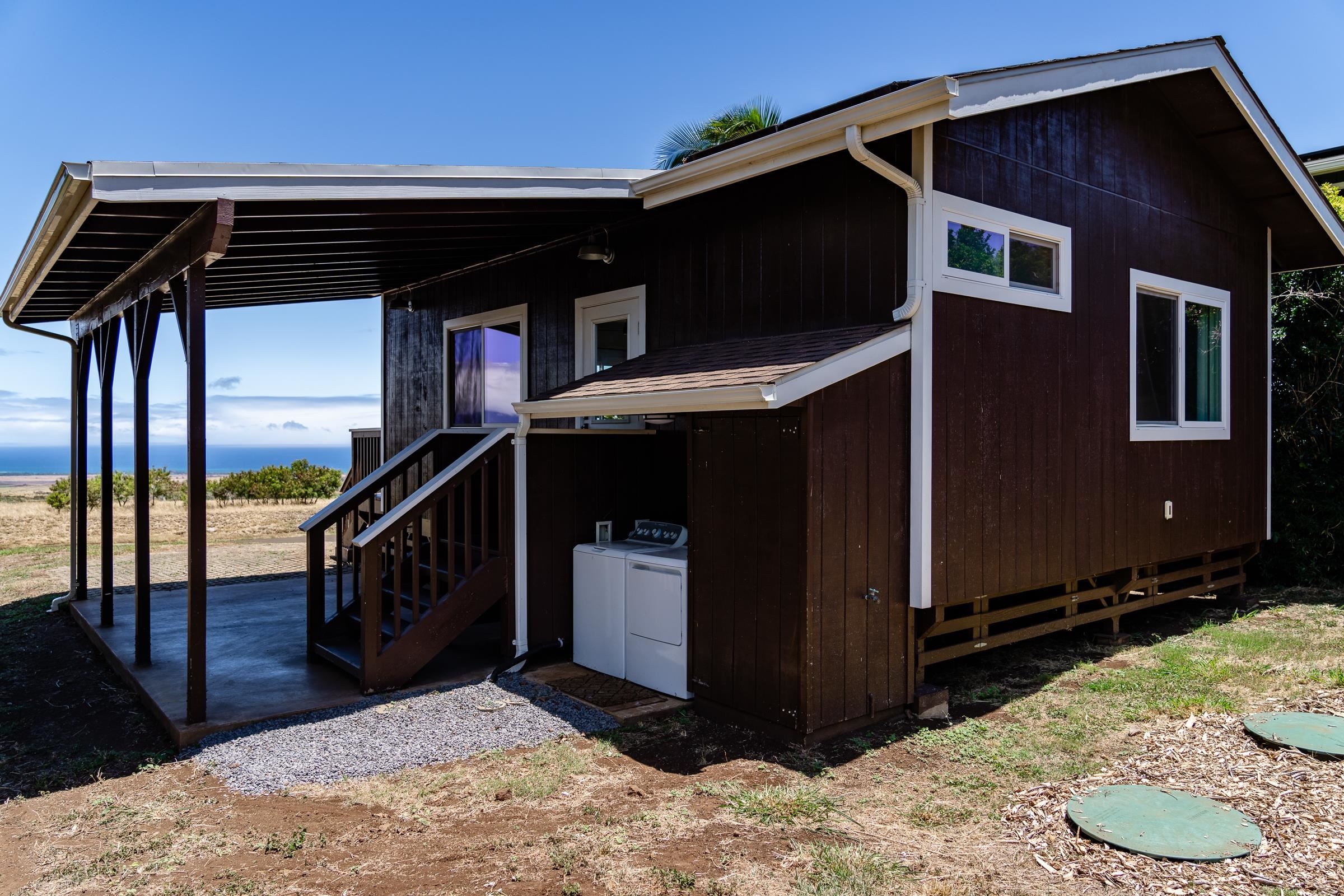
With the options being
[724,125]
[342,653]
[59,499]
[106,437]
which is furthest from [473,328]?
[59,499]

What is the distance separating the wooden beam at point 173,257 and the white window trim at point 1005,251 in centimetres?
353

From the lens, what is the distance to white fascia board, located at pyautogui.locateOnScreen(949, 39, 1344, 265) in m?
4.16

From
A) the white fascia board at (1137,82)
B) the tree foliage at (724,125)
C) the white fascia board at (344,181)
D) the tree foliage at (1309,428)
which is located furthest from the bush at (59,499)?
the tree foliage at (1309,428)

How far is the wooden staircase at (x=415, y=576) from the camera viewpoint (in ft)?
15.5

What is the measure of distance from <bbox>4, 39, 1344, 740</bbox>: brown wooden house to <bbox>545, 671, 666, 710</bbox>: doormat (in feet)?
0.98

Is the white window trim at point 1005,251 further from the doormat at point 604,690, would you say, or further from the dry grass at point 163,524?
the dry grass at point 163,524

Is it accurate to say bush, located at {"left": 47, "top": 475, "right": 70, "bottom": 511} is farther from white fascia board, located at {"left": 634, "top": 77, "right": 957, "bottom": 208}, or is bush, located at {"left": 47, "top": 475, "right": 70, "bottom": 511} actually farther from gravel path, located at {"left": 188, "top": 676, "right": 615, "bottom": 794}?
white fascia board, located at {"left": 634, "top": 77, "right": 957, "bottom": 208}

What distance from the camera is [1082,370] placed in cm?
548

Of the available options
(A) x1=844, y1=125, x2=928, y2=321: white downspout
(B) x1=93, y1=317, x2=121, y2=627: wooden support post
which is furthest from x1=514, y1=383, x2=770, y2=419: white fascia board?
(B) x1=93, y1=317, x2=121, y2=627: wooden support post

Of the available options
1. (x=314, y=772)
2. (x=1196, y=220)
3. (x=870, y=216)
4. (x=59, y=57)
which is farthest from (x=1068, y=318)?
(x=59, y=57)

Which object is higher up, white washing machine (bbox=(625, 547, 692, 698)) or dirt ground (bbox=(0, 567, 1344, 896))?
white washing machine (bbox=(625, 547, 692, 698))

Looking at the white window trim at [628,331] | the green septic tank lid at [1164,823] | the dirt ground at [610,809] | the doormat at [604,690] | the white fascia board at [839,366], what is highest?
the white window trim at [628,331]

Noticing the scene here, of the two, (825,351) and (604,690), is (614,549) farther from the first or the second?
(825,351)

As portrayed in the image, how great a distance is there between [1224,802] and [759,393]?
2.44 metres
